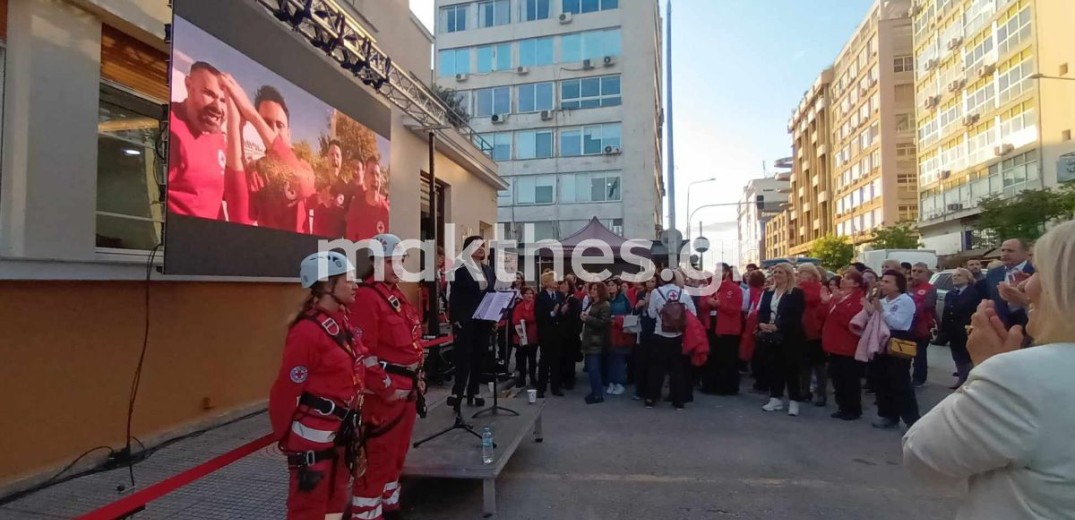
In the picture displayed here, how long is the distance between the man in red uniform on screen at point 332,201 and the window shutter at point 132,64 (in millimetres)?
2150

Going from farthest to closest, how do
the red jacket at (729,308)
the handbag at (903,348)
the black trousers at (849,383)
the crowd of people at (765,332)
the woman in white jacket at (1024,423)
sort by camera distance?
the red jacket at (729,308) < the black trousers at (849,383) < the crowd of people at (765,332) < the handbag at (903,348) < the woman in white jacket at (1024,423)

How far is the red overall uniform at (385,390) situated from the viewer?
369cm

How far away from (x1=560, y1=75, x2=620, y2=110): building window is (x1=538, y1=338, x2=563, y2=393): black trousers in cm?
2997

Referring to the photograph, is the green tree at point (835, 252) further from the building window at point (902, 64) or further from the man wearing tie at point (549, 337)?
the man wearing tie at point (549, 337)

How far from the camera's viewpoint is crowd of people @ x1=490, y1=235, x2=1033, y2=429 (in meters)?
7.12

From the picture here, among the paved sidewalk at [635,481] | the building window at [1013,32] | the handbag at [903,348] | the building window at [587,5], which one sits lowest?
the paved sidewalk at [635,481]

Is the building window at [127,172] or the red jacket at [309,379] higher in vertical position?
the building window at [127,172]

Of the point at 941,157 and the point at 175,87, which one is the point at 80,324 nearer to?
the point at 175,87

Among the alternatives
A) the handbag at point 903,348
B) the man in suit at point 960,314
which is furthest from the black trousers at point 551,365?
the man in suit at point 960,314

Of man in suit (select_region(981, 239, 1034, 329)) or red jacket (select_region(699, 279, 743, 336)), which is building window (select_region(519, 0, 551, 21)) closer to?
red jacket (select_region(699, 279, 743, 336))

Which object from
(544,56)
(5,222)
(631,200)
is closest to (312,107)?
(5,222)

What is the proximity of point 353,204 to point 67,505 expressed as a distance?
5.42 meters

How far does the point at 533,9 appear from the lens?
3944cm

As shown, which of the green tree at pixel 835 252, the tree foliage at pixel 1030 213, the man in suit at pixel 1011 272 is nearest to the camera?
the man in suit at pixel 1011 272
